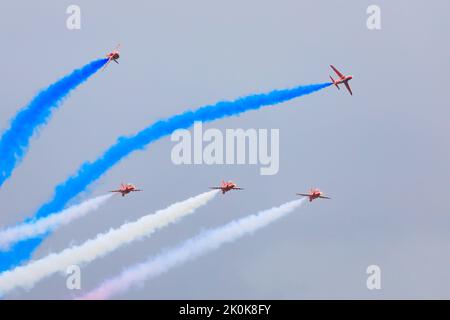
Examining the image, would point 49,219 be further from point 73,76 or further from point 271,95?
point 271,95

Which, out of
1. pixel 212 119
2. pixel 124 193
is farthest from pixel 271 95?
pixel 124 193

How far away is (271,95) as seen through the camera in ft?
611

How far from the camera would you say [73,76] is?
181875 millimetres
